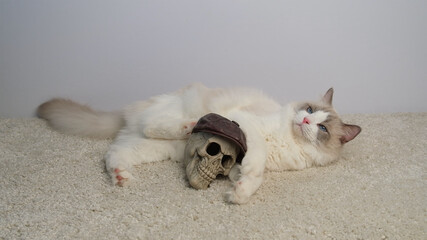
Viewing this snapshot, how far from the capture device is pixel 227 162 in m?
1.84

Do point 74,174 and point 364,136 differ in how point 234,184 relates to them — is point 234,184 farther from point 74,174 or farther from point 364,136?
point 364,136

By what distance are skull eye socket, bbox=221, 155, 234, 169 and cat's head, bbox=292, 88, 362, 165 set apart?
38 cm

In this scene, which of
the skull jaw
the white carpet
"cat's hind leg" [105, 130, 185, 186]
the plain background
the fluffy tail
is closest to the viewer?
the white carpet

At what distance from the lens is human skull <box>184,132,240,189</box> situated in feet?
5.68

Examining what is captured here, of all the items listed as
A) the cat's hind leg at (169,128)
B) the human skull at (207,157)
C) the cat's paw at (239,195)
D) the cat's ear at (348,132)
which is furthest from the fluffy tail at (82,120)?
the cat's ear at (348,132)

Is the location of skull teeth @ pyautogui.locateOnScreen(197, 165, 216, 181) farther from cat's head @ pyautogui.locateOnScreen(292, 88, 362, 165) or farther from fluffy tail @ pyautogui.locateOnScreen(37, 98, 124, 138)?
fluffy tail @ pyautogui.locateOnScreen(37, 98, 124, 138)

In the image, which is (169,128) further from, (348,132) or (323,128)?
(348,132)

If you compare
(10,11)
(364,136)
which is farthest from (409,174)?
(10,11)

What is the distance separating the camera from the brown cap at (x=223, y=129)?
1.74 meters

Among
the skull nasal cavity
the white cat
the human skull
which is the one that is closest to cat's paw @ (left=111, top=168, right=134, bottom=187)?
the white cat

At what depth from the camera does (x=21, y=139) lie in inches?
90.0

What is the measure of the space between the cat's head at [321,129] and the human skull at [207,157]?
1.18 ft

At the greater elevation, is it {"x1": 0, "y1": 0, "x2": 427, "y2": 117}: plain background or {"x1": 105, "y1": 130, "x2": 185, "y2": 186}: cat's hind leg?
{"x1": 0, "y1": 0, "x2": 427, "y2": 117}: plain background

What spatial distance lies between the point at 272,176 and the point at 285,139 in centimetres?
20
